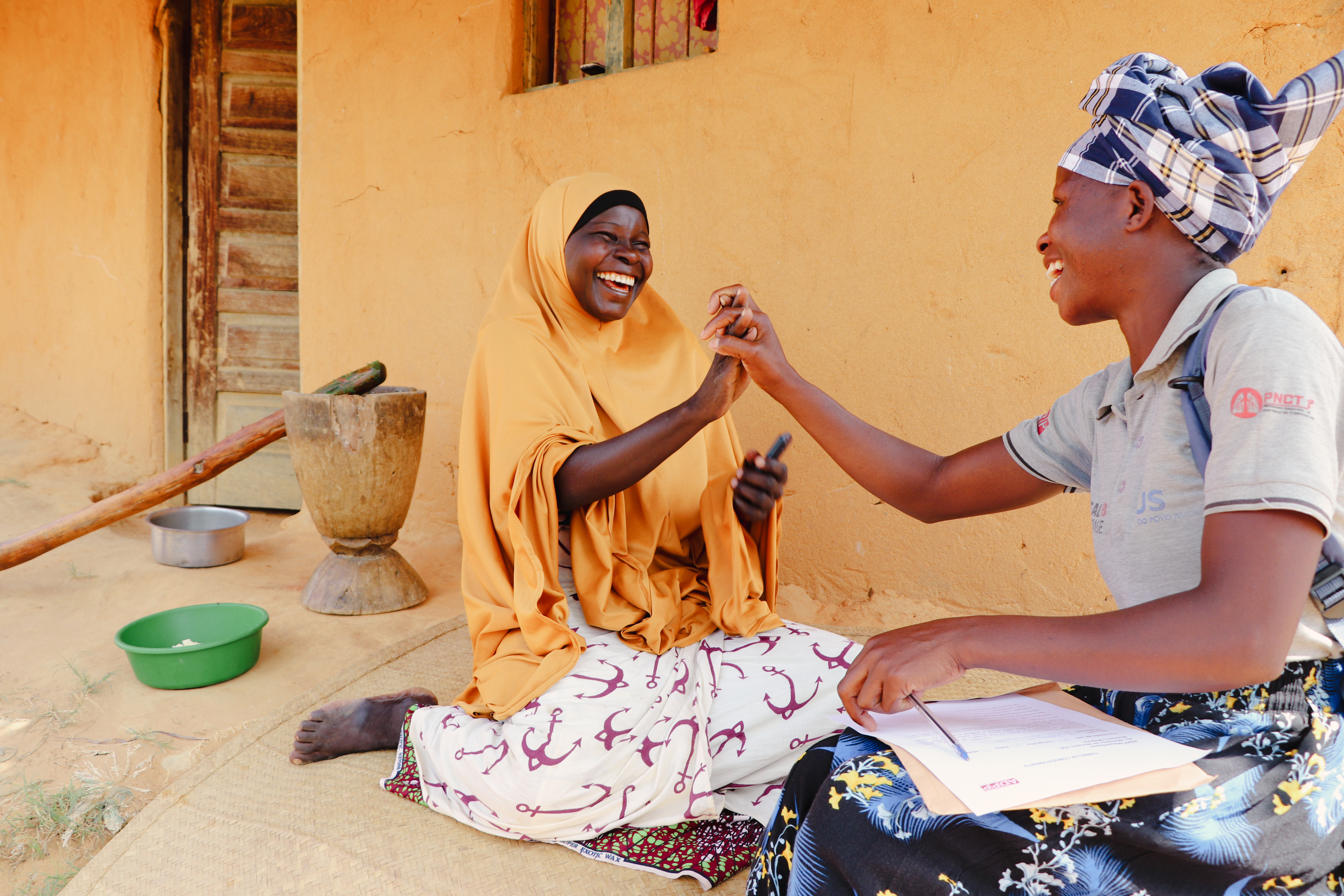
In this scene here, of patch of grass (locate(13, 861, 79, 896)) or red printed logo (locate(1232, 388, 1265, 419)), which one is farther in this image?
patch of grass (locate(13, 861, 79, 896))

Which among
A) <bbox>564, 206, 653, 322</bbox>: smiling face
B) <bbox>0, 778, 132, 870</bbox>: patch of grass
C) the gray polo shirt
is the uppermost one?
<bbox>564, 206, 653, 322</bbox>: smiling face

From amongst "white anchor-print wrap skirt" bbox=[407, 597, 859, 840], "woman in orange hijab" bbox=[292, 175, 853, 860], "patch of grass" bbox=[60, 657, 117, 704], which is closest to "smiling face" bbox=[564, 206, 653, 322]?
"woman in orange hijab" bbox=[292, 175, 853, 860]

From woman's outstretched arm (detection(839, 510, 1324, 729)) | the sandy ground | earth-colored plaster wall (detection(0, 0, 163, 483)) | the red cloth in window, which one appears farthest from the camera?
earth-colored plaster wall (detection(0, 0, 163, 483))

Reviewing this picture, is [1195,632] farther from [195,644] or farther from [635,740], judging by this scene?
[195,644]

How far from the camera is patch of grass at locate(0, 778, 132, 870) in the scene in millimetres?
2332

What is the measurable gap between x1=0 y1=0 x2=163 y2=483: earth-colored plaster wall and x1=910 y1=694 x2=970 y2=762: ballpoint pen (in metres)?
5.72

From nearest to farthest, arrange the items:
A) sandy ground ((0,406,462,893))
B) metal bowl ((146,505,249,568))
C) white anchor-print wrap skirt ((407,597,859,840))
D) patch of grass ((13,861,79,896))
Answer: white anchor-print wrap skirt ((407,597,859,840)) < patch of grass ((13,861,79,896)) < sandy ground ((0,406,462,893)) < metal bowl ((146,505,249,568))

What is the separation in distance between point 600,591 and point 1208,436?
1.38 metres

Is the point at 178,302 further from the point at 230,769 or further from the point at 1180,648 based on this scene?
the point at 1180,648

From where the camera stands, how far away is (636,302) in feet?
8.63

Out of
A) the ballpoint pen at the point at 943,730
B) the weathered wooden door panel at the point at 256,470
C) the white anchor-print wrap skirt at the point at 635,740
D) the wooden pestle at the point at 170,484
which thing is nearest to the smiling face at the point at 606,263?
the white anchor-print wrap skirt at the point at 635,740

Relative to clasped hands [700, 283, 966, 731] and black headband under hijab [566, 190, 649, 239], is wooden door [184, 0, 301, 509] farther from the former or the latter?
clasped hands [700, 283, 966, 731]

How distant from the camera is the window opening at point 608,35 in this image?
372 centimetres

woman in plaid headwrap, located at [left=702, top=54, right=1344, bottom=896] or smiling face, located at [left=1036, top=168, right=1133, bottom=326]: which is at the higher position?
smiling face, located at [left=1036, top=168, right=1133, bottom=326]
